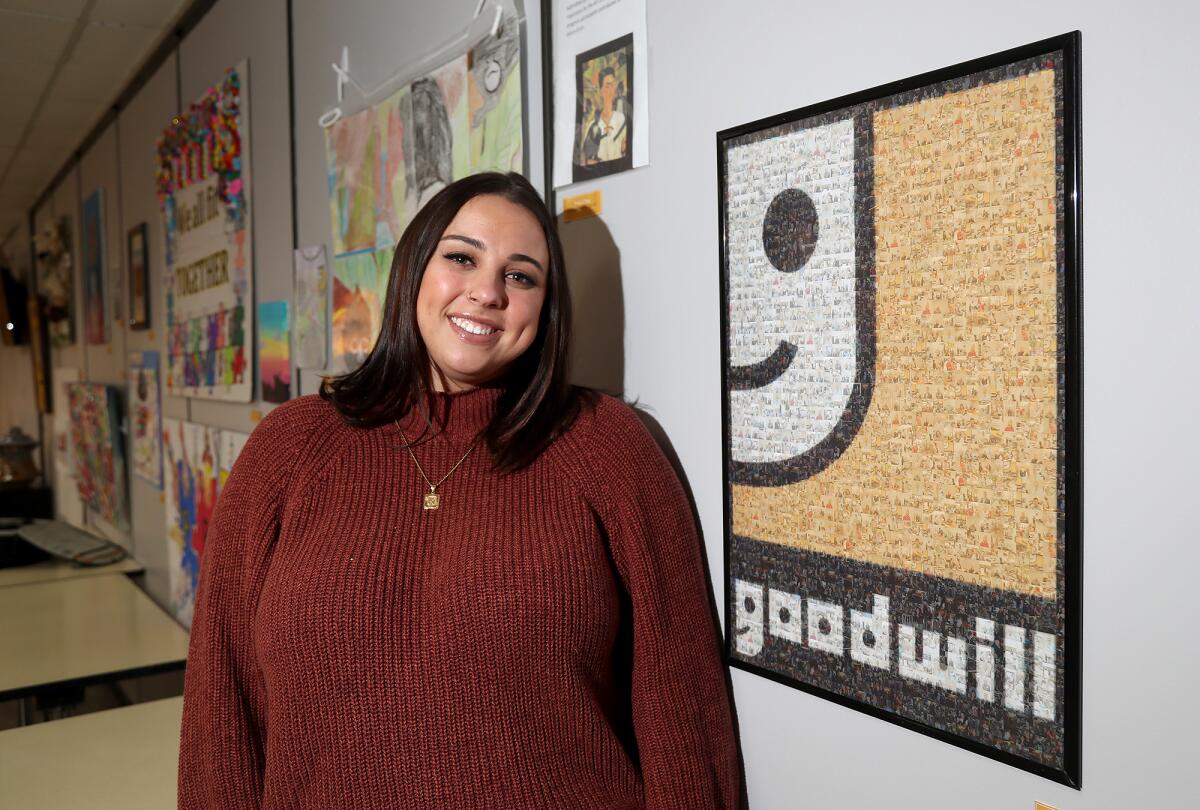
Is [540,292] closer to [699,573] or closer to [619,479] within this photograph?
[619,479]

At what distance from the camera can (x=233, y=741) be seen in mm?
1123

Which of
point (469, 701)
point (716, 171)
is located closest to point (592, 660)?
point (469, 701)

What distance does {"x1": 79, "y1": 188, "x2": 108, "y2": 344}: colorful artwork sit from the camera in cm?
400

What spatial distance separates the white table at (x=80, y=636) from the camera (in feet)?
6.97

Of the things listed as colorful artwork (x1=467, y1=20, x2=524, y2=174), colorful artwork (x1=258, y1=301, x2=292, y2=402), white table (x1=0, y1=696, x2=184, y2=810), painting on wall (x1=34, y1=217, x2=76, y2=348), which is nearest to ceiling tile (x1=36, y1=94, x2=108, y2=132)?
painting on wall (x1=34, y1=217, x2=76, y2=348)

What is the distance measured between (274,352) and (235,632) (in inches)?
46.5

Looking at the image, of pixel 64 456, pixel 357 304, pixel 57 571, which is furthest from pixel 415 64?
pixel 64 456

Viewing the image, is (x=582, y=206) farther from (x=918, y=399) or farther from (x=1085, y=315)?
(x=1085, y=315)

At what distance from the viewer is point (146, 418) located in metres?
3.35

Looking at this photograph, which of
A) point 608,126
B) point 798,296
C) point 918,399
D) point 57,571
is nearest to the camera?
point 918,399

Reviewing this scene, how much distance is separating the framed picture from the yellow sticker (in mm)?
2609

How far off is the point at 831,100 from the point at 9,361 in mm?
7270

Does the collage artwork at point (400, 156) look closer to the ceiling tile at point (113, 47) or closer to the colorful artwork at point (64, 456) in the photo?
the ceiling tile at point (113, 47)

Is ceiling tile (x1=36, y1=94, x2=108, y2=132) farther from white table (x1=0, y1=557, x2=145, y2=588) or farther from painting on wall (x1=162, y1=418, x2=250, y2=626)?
white table (x1=0, y1=557, x2=145, y2=588)
